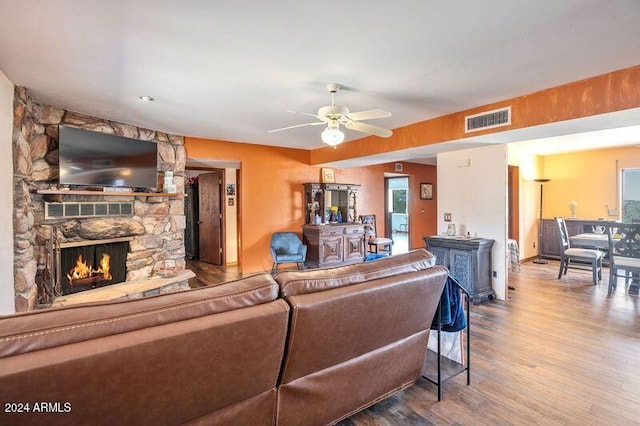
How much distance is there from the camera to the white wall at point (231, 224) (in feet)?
21.5

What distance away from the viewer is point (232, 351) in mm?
1227

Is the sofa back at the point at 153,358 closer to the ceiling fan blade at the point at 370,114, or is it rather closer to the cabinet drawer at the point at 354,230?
the ceiling fan blade at the point at 370,114

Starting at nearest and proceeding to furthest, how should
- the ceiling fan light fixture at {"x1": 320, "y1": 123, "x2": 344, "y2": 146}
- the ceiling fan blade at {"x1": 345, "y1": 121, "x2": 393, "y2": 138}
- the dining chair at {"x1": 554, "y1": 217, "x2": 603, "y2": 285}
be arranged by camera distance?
the ceiling fan light fixture at {"x1": 320, "y1": 123, "x2": 344, "y2": 146} → the ceiling fan blade at {"x1": 345, "y1": 121, "x2": 393, "y2": 138} → the dining chair at {"x1": 554, "y1": 217, "x2": 603, "y2": 285}

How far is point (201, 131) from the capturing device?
4.70 m

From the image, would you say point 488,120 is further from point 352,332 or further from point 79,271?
point 79,271

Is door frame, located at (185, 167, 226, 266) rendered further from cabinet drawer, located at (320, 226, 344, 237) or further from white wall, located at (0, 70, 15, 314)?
white wall, located at (0, 70, 15, 314)

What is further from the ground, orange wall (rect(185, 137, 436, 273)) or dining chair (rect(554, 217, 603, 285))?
orange wall (rect(185, 137, 436, 273))

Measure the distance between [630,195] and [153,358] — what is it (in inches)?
324

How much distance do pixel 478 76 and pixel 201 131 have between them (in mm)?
3773

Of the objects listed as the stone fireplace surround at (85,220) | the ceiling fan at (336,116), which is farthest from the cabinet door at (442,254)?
the stone fireplace surround at (85,220)

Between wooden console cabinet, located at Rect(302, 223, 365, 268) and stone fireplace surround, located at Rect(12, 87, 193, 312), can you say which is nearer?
stone fireplace surround, located at Rect(12, 87, 193, 312)

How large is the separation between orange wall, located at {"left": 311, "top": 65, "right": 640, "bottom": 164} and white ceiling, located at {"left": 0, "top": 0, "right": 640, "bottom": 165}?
12 cm

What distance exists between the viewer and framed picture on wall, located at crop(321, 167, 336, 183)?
6.56 m

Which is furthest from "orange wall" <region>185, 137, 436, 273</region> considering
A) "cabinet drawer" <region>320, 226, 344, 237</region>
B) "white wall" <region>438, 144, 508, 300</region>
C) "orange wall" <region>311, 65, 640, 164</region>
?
"white wall" <region>438, 144, 508, 300</region>
